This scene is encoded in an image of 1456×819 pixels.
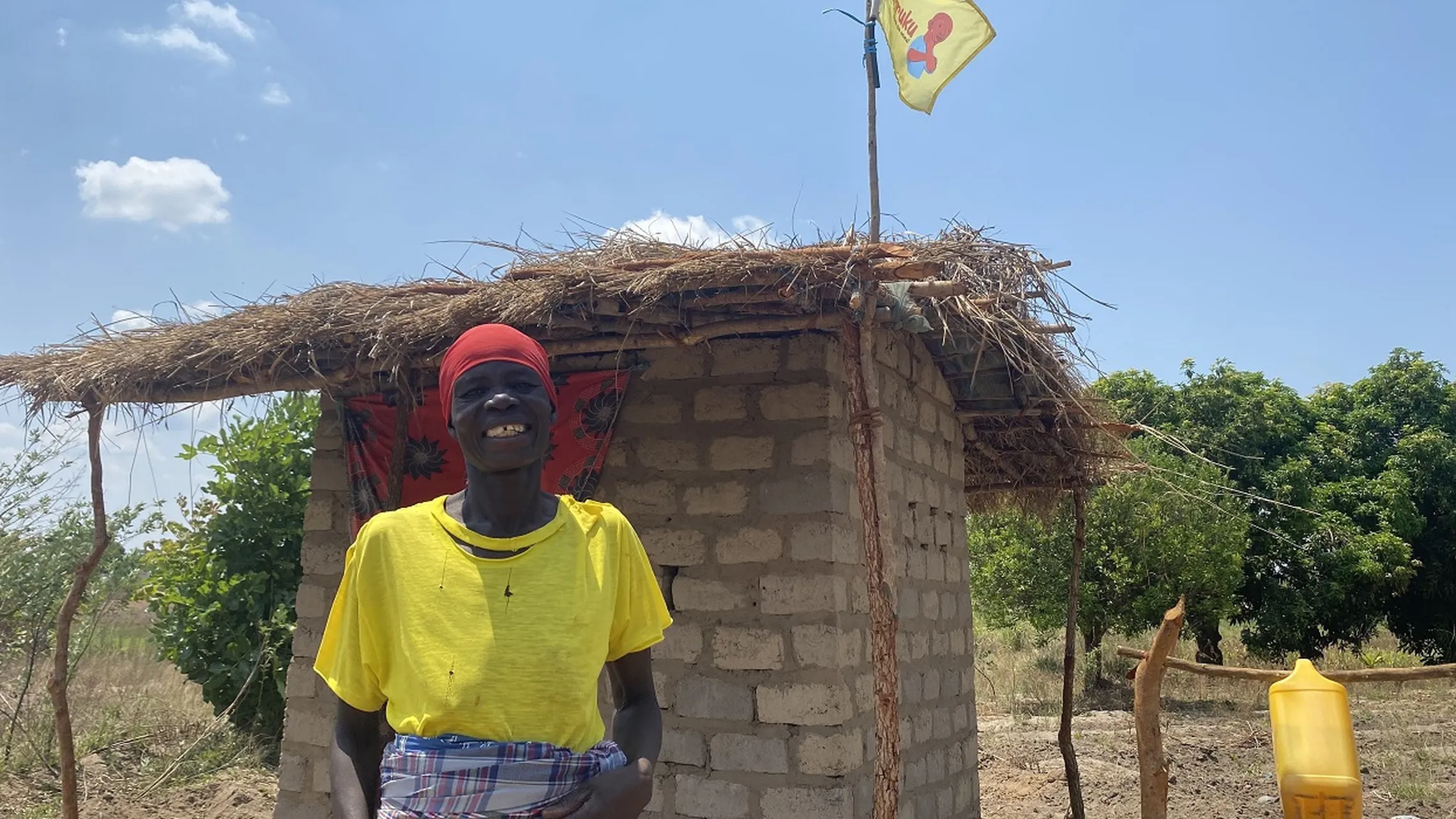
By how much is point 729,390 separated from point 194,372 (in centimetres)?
233

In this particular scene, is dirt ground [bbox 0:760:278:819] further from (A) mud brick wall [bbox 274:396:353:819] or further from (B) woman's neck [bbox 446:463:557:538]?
(B) woman's neck [bbox 446:463:557:538]

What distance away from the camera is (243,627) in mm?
A: 8719

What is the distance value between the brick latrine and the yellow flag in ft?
3.43

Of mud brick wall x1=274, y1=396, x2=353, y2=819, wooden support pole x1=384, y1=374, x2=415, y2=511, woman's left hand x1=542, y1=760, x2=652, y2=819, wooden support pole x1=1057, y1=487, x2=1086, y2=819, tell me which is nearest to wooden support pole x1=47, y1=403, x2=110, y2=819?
mud brick wall x1=274, y1=396, x2=353, y2=819

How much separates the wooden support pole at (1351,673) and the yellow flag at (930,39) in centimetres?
251

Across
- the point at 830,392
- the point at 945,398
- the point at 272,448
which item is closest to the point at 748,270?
the point at 830,392

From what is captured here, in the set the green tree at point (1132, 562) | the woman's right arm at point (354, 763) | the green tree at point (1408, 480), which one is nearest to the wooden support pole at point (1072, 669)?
the woman's right arm at point (354, 763)

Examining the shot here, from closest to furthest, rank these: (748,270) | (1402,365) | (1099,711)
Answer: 1. (748,270)
2. (1099,711)
3. (1402,365)

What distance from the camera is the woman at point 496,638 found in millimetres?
1670

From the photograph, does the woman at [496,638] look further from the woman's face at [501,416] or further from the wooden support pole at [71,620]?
the wooden support pole at [71,620]

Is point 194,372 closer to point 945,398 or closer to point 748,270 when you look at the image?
point 748,270

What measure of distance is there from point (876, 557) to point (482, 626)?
191cm

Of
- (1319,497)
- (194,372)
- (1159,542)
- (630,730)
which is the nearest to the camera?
(630,730)

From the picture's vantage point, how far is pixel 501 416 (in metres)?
1.87
